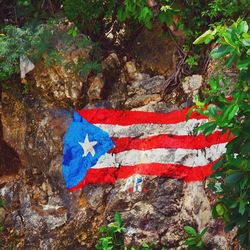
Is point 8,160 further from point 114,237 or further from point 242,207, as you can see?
point 242,207

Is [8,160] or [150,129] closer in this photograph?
[150,129]

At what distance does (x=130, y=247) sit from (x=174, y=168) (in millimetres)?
791

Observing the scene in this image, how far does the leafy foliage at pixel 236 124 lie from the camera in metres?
2.36

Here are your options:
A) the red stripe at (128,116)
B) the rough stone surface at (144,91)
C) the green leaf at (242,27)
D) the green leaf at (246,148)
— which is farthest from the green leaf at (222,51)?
the rough stone surface at (144,91)

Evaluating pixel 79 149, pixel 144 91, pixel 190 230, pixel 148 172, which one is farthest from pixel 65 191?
pixel 190 230

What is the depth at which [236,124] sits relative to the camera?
8.23ft

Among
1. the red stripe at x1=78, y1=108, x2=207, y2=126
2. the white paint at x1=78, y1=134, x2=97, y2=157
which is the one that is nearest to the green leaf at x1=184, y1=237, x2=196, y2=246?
the red stripe at x1=78, y1=108, x2=207, y2=126

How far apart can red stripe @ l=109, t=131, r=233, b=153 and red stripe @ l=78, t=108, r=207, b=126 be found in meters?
0.16

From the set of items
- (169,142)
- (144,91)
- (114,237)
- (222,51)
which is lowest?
(114,237)

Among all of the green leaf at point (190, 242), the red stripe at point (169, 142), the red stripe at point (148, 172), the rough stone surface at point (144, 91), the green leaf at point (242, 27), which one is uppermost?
the rough stone surface at point (144, 91)

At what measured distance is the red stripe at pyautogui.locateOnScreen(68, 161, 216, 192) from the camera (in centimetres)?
434

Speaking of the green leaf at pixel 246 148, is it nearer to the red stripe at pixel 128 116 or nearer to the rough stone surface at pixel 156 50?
the red stripe at pixel 128 116

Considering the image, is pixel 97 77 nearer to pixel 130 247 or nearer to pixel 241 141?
pixel 130 247

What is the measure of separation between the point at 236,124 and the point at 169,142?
2047mm
